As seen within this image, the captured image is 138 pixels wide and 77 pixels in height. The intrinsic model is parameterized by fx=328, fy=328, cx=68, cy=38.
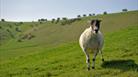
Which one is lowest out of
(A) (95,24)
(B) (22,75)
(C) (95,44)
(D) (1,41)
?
(D) (1,41)

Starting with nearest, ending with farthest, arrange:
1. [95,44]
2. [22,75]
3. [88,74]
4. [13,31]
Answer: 1. [88,74]
2. [95,44]
3. [22,75]
4. [13,31]

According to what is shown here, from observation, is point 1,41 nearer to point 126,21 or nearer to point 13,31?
point 13,31

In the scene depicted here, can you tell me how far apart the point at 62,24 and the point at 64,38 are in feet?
49.9

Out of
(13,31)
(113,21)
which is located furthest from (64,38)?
(13,31)

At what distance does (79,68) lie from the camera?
22.1 metres

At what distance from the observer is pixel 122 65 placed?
68.7 ft

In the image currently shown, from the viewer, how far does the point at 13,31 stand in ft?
369

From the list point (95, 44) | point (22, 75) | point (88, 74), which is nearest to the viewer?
point (88, 74)

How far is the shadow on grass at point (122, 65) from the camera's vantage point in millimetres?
19791

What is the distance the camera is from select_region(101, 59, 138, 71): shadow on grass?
19.8 metres

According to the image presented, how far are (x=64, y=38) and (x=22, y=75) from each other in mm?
47901

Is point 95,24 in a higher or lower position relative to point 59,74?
higher

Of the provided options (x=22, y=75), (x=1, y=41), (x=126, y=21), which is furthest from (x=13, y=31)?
(x=22, y=75)

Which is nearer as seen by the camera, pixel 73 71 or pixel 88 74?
pixel 88 74
